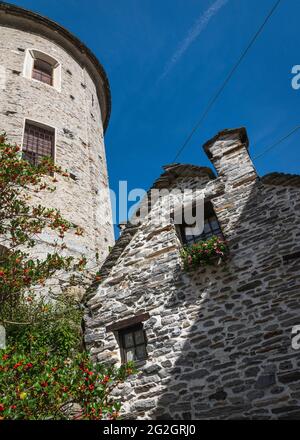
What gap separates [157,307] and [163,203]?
2863mm

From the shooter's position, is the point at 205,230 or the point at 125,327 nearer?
the point at 125,327

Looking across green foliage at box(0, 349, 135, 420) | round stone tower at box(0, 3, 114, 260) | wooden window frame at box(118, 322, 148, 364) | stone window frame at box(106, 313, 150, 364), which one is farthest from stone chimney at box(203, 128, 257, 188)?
green foliage at box(0, 349, 135, 420)

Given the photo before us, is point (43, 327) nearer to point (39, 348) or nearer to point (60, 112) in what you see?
point (39, 348)

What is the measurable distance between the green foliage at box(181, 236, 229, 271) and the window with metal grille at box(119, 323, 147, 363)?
1674 millimetres

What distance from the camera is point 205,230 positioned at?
8.35 m

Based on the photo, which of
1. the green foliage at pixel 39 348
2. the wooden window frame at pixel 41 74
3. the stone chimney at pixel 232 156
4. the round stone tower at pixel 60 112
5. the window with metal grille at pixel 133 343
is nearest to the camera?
the green foliage at pixel 39 348

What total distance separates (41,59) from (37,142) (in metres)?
5.46

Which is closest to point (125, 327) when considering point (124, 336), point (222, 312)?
point (124, 336)

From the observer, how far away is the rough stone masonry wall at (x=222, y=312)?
5828mm

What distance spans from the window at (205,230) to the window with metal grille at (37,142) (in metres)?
6.01

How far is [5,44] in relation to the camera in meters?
14.8

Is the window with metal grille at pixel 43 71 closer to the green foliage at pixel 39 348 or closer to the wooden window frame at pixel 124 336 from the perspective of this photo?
the green foliage at pixel 39 348

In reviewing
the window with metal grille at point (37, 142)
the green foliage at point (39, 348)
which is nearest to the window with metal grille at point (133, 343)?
the green foliage at point (39, 348)

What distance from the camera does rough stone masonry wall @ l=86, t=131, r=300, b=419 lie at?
5828 mm
